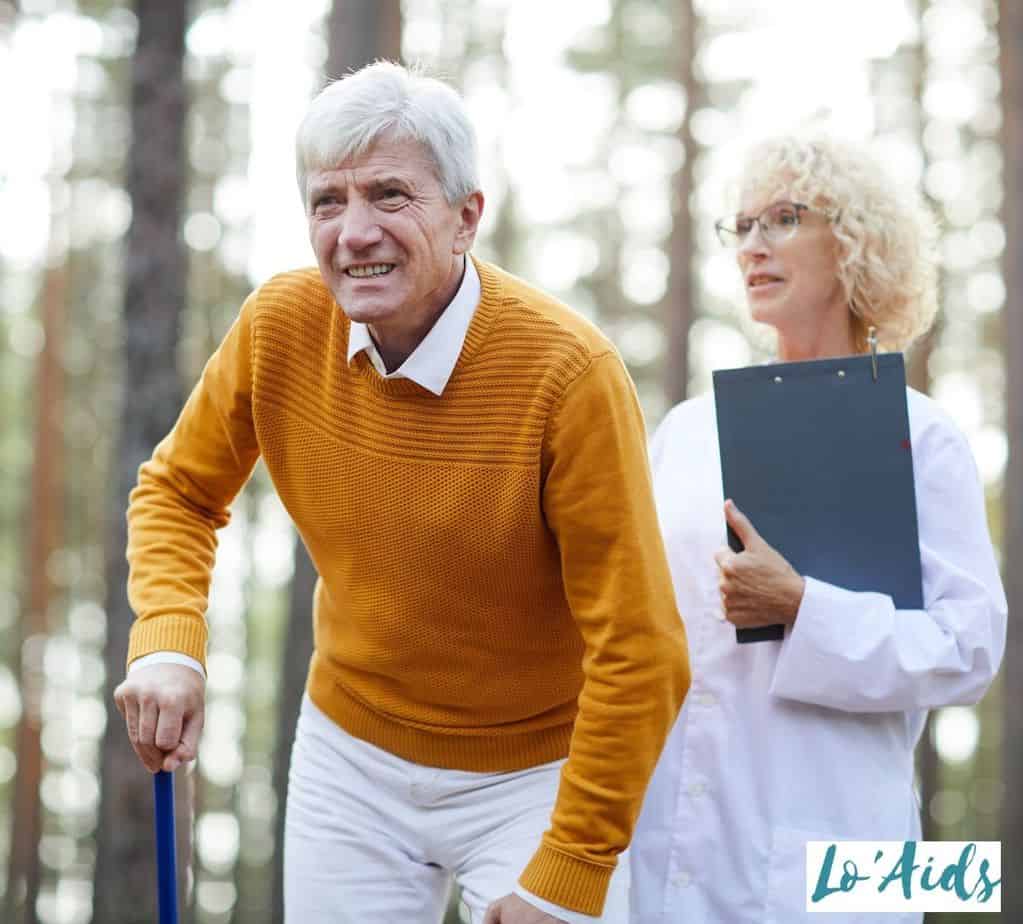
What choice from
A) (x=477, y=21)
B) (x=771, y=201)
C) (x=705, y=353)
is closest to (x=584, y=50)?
(x=477, y=21)

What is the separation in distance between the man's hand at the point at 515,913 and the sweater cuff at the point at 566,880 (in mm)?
25

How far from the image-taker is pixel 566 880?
189cm

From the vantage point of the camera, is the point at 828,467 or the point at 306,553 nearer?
the point at 828,467

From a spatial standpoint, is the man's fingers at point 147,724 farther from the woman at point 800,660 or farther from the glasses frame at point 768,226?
the glasses frame at point 768,226

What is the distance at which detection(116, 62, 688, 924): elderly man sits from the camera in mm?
1916

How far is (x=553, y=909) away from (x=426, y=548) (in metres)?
0.60

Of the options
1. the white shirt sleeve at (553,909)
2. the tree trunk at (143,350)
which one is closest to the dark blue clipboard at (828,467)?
the white shirt sleeve at (553,909)

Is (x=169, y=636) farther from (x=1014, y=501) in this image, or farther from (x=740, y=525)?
(x=1014, y=501)

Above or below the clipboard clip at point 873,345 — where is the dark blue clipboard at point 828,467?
below

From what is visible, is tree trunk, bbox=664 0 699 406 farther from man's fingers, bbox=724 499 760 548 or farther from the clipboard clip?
man's fingers, bbox=724 499 760 548

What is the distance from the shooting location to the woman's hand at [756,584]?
2307mm

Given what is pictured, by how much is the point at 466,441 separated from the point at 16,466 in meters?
14.4

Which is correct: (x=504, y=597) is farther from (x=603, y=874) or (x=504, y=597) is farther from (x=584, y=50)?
(x=584, y=50)

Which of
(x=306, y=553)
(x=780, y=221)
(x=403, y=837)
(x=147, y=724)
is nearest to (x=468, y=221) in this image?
(x=780, y=221)
